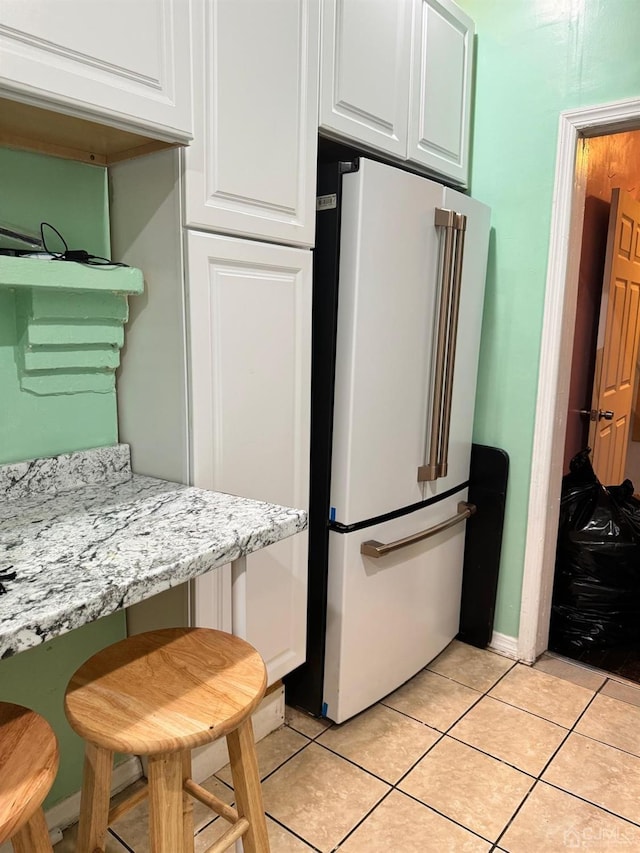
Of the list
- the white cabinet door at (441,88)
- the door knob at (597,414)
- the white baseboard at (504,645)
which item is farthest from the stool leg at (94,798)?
the door knob at (597,414)

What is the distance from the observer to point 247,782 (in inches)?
45.8

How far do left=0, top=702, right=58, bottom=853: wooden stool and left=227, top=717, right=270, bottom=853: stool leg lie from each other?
341 millimetres

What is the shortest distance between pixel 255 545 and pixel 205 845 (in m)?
0.94

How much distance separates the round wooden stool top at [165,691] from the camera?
958mm

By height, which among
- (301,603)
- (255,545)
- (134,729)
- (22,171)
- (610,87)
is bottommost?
(301,603)

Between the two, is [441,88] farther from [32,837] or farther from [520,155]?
[32,837]

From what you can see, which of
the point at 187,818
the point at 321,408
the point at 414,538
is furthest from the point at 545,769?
the point at 321,408

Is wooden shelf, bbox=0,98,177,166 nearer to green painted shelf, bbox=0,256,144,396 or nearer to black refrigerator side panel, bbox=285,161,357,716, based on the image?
green painted shelf, bbox=0,256,144,396

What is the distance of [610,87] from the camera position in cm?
203

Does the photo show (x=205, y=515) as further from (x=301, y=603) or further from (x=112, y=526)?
(x=301, y=603)

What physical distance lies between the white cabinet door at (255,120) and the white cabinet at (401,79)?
98mm

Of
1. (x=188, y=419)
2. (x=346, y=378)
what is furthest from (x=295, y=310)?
(x=188, y=419)

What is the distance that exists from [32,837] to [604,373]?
294 cm

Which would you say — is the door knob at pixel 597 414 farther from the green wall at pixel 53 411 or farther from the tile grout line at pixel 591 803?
the green wall at pixel 53 411
